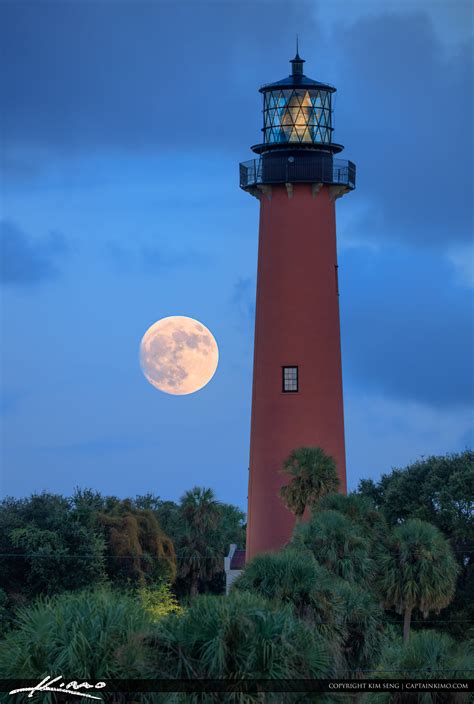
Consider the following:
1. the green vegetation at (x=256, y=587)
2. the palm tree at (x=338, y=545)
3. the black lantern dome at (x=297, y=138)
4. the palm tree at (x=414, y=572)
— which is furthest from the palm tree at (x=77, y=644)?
the black lantern dome at (x=297, y=138)

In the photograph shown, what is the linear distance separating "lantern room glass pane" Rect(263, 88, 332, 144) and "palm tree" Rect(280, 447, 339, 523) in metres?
11.7

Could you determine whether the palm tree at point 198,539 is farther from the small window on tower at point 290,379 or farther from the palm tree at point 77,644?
the palm tree at point 77,644

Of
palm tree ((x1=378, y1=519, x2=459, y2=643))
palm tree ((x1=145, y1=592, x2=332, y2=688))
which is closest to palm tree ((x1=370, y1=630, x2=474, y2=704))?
palm tree ((x1=145, y1=592, x2=332, y2=688))

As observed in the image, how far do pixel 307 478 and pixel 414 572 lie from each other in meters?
6.31

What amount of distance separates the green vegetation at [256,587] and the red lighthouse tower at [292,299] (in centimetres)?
215

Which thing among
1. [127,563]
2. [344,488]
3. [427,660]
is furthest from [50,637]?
[127,563]

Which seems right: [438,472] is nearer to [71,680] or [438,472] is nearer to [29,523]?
[29,523]

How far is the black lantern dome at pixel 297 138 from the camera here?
180ft

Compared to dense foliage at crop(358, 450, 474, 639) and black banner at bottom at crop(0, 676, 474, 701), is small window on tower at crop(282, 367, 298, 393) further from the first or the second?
black banner at bottom at crop(0, 676, 474, 701)

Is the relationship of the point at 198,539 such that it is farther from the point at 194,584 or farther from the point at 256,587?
the point at 256,587

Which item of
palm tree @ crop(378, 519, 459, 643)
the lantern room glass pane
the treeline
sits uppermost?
the lantern room glass pane

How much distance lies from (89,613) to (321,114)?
35182 millimetres

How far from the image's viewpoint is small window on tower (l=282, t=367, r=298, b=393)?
5353 centimetres

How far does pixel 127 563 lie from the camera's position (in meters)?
61.1
